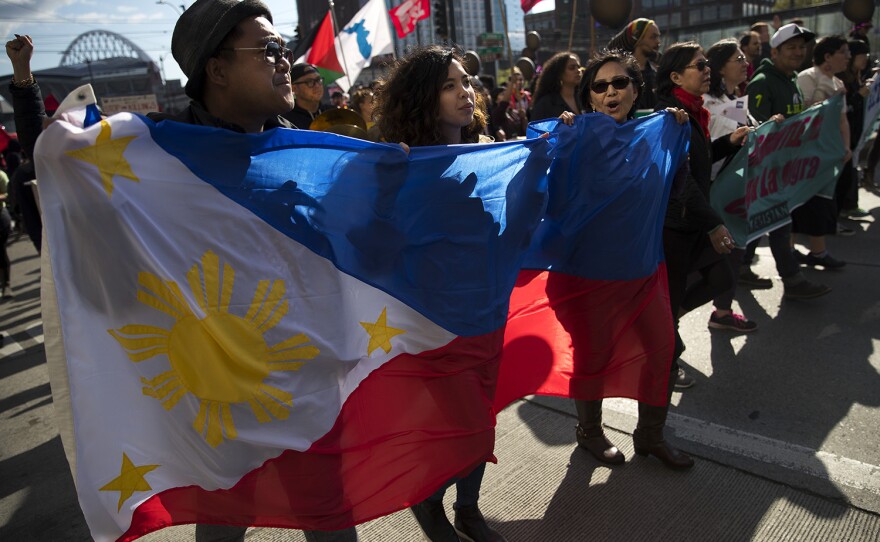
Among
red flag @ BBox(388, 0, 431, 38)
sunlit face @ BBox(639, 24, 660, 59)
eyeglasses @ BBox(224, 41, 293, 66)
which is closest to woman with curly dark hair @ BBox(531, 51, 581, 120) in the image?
sunlit face @ BBox(639, 24, 660, 59)

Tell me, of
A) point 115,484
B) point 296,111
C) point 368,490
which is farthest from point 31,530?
point 296,111

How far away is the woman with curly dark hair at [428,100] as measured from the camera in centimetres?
239

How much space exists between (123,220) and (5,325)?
6356 mm

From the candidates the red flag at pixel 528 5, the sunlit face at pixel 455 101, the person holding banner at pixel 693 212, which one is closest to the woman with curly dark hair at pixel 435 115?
the sunlit face at pixel 455 101

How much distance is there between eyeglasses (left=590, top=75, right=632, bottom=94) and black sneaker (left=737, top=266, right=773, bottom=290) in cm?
311

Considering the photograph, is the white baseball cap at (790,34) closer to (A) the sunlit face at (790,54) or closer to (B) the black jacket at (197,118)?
(A) the sunlit face at (790,54)

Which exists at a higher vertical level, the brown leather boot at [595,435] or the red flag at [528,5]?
the red flag at [528,5]

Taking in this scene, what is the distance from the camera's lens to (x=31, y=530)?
9.60 feet

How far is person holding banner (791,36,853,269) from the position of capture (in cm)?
518

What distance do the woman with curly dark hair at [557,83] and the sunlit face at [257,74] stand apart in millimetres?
3118

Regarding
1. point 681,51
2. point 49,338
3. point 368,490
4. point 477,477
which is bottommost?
point 477,477

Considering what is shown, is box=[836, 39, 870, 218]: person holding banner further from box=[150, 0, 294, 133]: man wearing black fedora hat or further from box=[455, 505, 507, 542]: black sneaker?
box=[150, 0, 294, 133]: man wearing black fedora hat

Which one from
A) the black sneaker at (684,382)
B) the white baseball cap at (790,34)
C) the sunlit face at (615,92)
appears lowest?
the black sneaker at (684,382)

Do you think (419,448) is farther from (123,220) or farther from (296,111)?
(296,111)
